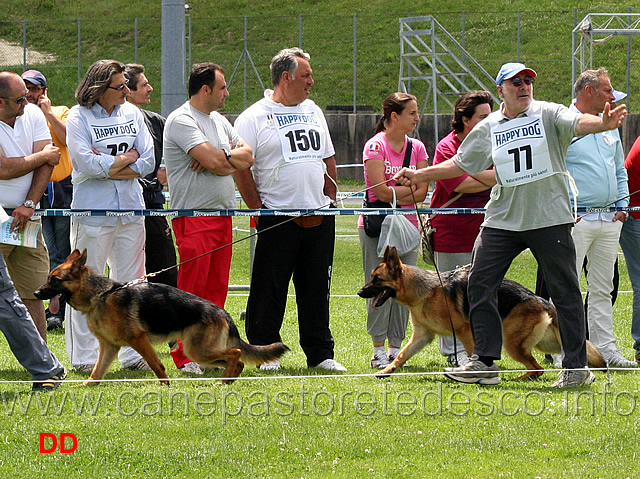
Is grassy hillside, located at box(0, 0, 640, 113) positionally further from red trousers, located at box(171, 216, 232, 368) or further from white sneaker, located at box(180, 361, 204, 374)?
white sneaker, located at box(180, 361, 204, 374)

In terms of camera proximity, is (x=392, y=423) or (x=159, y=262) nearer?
(x=392, y=423)

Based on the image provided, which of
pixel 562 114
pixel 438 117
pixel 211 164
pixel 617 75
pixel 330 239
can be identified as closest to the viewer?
pixel 562 114

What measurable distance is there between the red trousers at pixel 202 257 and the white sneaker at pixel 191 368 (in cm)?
6

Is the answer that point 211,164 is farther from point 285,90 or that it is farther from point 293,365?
point 293,365

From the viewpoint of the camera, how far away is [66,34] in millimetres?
31594

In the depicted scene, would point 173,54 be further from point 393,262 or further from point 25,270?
point 393,262

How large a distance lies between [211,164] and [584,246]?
116 inches

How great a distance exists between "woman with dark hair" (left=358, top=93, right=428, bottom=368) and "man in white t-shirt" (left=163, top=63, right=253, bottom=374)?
1.12 meters

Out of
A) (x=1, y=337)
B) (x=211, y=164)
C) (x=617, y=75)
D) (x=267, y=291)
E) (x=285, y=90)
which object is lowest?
(x=1, y=337)

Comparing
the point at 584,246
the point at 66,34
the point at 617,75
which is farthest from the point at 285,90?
the point at 66,34

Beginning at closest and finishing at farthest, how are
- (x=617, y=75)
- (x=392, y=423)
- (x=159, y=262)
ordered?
1. (x=392, y=423)
2. (x=159, y=262)
3. (x=617, y=75)

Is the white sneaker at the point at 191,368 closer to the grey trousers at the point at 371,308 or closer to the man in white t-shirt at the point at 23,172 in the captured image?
the man in white t-shirt at the point at 23,172

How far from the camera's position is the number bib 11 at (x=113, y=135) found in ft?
21.6

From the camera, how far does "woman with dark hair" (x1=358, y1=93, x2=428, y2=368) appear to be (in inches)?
282
